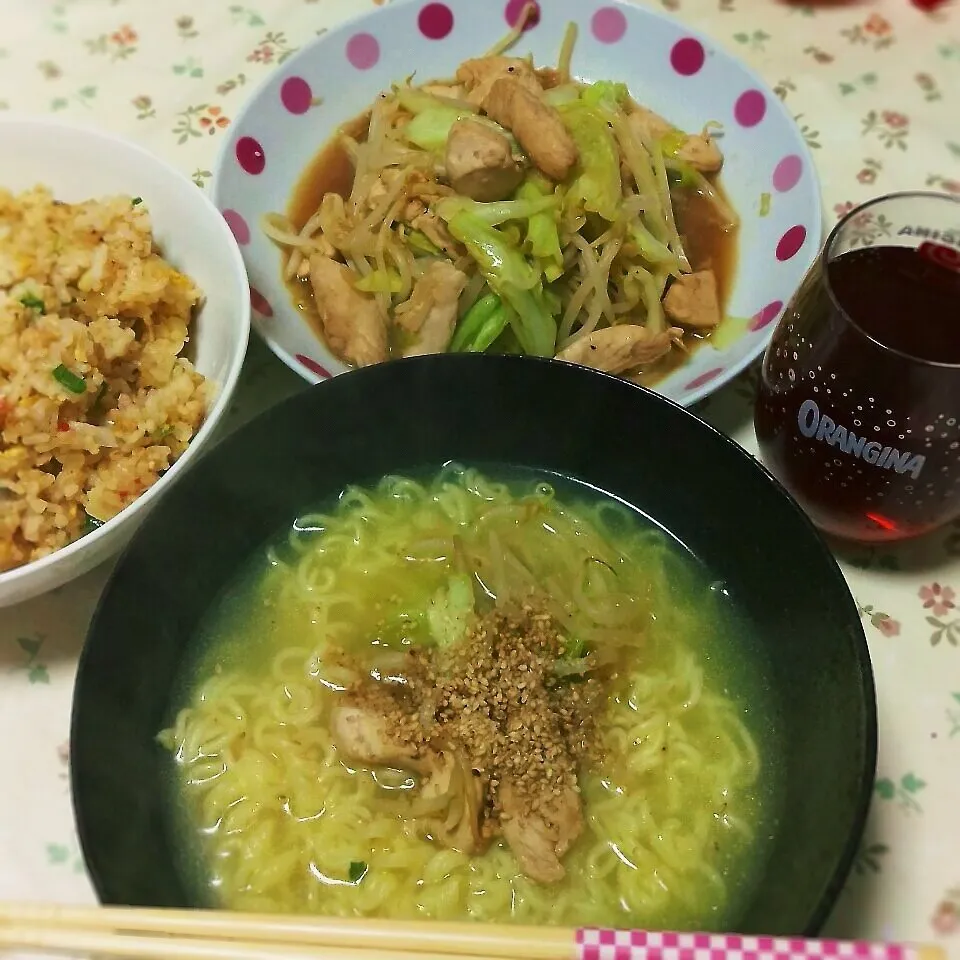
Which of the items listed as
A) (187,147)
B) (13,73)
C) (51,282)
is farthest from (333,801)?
(13,73)

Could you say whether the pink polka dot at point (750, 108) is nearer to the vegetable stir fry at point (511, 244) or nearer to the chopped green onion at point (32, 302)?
the vegetable stir fry at point (511, 244)

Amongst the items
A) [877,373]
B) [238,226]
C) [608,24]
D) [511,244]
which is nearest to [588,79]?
[608,24]

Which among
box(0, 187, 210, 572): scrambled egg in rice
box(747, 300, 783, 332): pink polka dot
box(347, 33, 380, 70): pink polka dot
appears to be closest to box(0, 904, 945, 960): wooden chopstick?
box(0, 187, 210, 572): scrambled egg in rice

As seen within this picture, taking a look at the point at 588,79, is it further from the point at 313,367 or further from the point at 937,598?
the point at 937,598

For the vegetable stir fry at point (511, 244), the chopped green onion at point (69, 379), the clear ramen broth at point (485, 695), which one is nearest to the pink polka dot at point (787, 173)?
the vegetable stir fry at point (511, 244)

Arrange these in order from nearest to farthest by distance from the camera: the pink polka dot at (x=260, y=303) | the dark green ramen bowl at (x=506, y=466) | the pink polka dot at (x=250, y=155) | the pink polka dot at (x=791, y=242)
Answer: the dark green ramen bowl at (x=506, y=466) < the pink polka dot at (x=260, y=303) < the pink polka dot at (x=791, y=242) < the pink polka dot at (x=250, y=155)

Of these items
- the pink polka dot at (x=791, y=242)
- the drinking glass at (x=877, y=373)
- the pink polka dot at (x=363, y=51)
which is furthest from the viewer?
the pink polka dot at (x=363, y=51)

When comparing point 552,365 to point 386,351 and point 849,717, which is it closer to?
point 386,351
